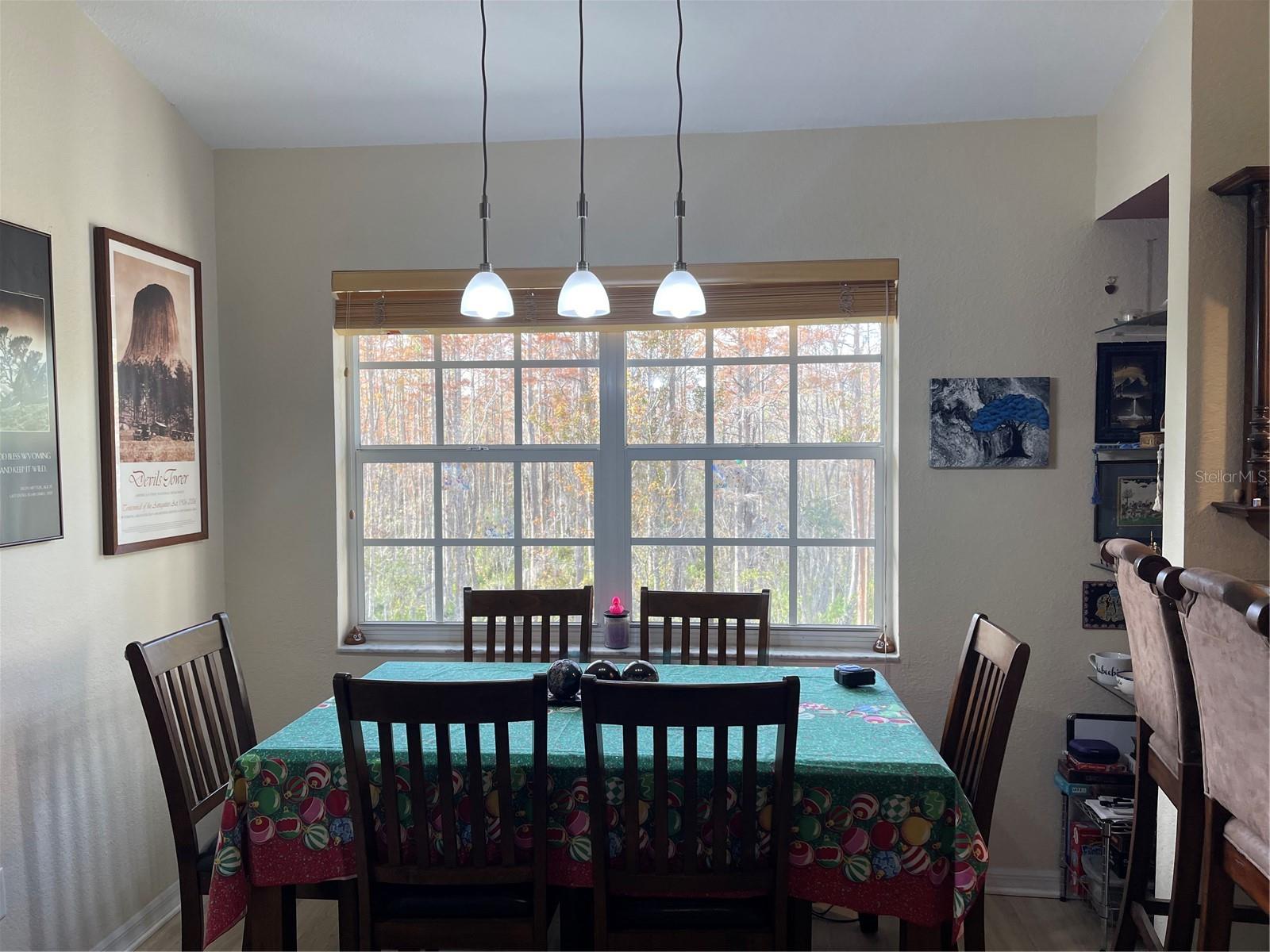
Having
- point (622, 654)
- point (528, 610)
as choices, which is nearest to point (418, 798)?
point (528, 610)

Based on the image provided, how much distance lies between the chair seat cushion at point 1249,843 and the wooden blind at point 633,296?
181cm

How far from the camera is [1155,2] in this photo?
7.38ft

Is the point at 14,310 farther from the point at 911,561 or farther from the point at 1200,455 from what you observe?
the point at 1200,455

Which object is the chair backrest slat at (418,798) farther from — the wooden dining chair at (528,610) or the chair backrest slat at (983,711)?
the chair backrest slat at (983,711)

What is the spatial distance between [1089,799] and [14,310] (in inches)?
134

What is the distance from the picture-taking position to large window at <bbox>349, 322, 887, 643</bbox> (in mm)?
2980

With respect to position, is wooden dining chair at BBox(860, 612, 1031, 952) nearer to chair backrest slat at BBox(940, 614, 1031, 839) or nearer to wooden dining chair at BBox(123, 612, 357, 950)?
chair backrest slat at BBox(940, 614, 1031, 839)

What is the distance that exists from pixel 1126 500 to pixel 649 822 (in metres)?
2.00

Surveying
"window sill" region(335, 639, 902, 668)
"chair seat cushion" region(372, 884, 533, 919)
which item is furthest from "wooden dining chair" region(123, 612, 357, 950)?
"window sill" region(335, 639, 902, 668)

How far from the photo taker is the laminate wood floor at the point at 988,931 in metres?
2.39

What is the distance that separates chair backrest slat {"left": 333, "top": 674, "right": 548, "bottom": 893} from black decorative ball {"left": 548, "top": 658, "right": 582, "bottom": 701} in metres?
0.42

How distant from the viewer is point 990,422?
2.75 meters

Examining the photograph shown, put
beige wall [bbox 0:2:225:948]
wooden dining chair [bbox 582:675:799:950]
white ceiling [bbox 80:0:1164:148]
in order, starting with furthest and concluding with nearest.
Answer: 1. white ceiling [bbox 80:0:1164:148]
2. beige wall [bbox 0:2:225:948]
3. wooden dining chair [bbox 582:675:799:950]

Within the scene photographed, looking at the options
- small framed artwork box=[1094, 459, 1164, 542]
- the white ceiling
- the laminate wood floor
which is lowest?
the laminate wood floor
